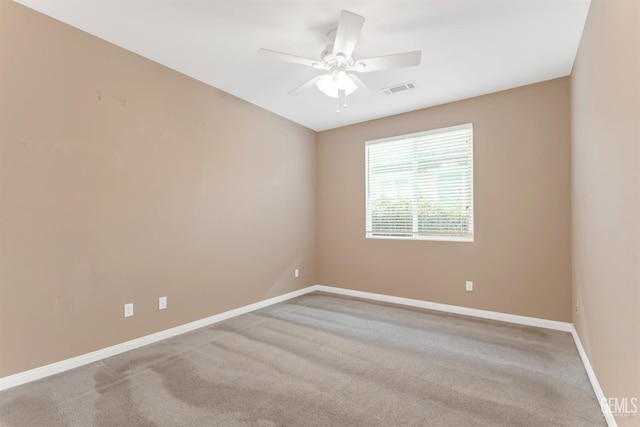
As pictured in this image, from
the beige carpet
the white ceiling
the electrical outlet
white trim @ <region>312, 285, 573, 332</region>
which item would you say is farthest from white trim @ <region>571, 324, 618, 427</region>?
the electrical outlet

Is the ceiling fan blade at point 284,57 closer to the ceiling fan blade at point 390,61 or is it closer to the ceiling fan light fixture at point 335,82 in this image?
the ceiling fan light fixture at point 335,82

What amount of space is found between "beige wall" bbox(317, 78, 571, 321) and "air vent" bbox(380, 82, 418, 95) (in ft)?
2.63

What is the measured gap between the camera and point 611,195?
5.77 ft

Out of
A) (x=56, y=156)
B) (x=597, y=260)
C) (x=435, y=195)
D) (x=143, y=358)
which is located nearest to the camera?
(x=597, y=260)

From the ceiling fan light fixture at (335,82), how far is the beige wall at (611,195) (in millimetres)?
1651

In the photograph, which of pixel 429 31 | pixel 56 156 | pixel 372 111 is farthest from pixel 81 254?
pixel 372 111

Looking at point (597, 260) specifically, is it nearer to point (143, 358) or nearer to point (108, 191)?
point (143, 358)

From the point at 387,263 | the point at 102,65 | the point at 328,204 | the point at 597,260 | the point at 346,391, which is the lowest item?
the point at 346,391

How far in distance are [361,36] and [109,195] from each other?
265 cm

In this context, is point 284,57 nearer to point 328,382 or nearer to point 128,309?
point 328,382

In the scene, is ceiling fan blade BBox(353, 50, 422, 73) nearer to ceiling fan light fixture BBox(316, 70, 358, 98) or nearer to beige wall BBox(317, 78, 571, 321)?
ceiling fan light fixture BBox(316, 70, 358, 98)

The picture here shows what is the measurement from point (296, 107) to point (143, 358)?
344 centimetres

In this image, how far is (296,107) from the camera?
14.2 feet

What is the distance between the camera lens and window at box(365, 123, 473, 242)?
159 inches
